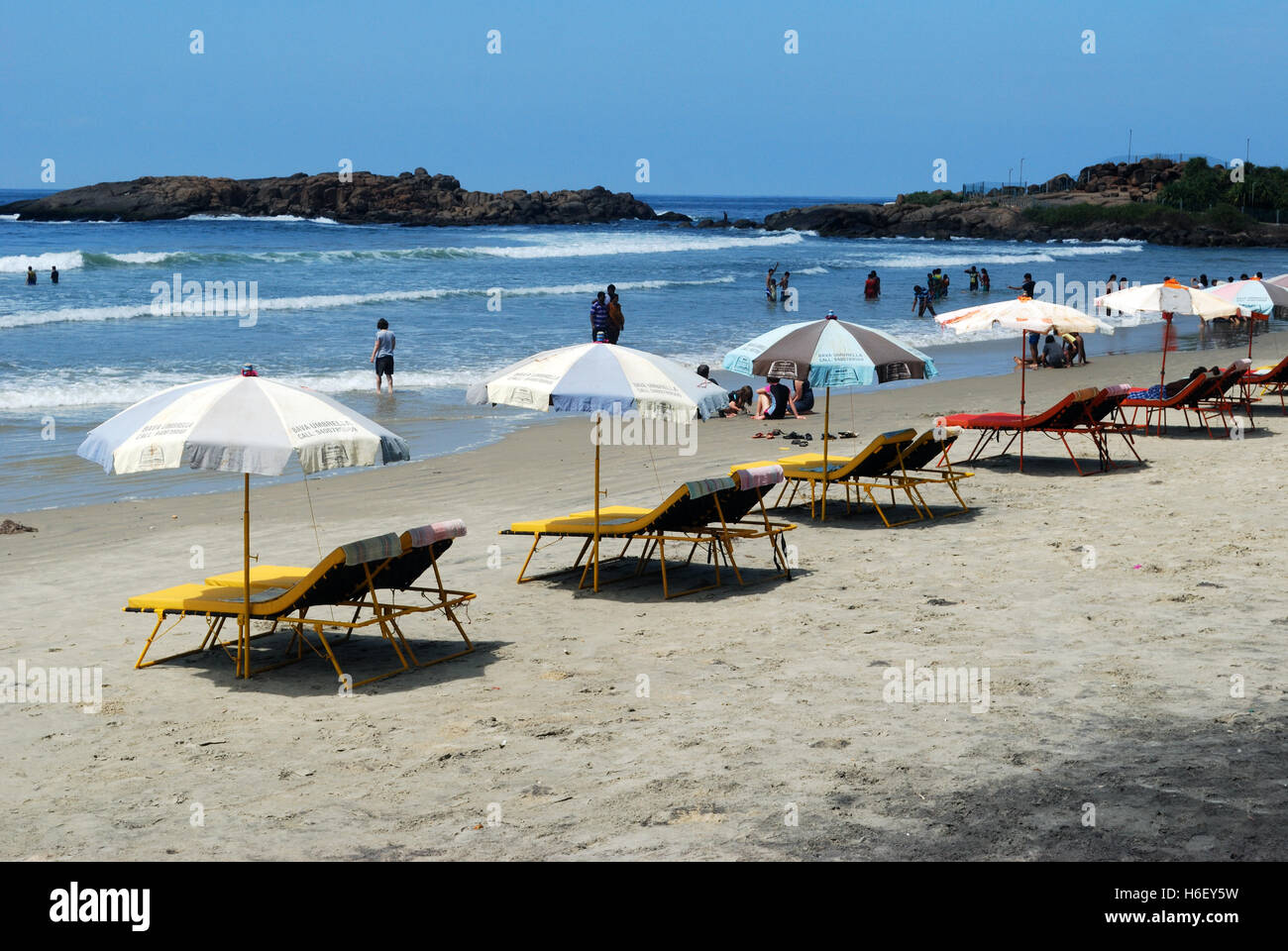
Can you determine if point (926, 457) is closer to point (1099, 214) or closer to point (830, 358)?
point (830, 358)

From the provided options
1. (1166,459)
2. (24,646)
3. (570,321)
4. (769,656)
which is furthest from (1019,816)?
(570,321)

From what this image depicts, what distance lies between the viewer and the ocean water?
18.5 m

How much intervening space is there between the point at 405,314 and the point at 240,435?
102ft

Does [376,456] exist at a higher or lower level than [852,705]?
higher

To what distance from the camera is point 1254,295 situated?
17438 mm

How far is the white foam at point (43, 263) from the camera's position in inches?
2028

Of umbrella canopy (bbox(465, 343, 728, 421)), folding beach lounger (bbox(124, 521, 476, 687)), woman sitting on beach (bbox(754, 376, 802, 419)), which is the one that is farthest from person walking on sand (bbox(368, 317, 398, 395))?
folding beach lounger (bbox(124, 521, 476, 687))

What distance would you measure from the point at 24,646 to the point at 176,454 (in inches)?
76.5

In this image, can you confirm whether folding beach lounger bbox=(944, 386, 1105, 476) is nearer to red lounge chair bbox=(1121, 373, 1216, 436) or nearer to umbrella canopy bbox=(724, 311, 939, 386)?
red lounge chair bbox=(1121, 373, 1216, 436)

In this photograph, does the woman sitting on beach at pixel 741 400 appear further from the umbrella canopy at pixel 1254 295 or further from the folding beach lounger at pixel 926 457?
the folding beach lounger at pixel 926 457

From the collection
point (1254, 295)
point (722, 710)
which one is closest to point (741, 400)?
point (1254, 295)

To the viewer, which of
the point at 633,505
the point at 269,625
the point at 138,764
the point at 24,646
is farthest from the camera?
the point at 633,505

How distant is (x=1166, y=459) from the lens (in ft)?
45.3
